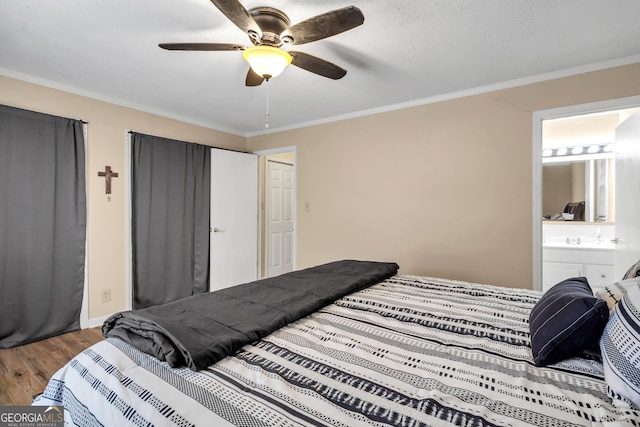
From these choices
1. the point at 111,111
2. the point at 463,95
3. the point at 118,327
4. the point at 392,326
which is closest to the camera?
the point at 118,327

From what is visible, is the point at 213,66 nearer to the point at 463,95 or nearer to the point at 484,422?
the point at 463,95

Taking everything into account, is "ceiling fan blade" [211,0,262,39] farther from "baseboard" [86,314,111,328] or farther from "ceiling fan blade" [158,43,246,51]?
"baseboard" [86,314,111,328]

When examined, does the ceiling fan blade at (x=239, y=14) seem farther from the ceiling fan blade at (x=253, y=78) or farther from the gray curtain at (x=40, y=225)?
the gray curtain at (x=40, y=225)

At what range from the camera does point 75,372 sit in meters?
1.06

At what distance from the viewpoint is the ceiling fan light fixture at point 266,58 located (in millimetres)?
1654

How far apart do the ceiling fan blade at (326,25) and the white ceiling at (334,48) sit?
0.22 metres

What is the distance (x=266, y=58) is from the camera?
5.50 feet

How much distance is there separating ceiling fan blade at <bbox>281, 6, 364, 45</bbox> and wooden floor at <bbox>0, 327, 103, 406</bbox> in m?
2.65

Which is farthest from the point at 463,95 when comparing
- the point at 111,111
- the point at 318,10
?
the point at 111,111

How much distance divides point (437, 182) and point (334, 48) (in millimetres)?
1684

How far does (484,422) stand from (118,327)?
1344mm

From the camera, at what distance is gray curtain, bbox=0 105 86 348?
8.25 feet

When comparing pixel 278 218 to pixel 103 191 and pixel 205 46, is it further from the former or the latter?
pixel 205 46

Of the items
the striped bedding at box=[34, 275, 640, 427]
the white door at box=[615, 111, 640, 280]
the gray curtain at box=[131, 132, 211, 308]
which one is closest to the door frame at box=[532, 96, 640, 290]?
the white door at box=[615, 111, 640, 280]
